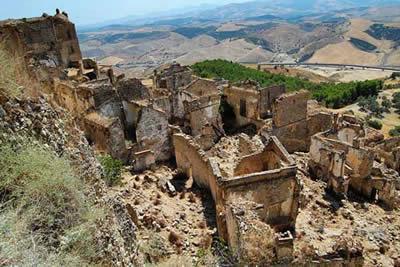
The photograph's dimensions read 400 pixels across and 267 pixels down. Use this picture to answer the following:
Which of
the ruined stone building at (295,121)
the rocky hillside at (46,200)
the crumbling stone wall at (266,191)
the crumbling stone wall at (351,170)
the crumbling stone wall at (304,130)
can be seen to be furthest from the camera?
the crumbling stone wall at (304,130)

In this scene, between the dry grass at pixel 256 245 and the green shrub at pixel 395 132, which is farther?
the green shrub at pixel 395 132

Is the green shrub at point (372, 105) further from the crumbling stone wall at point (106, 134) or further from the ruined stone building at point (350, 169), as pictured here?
the crumbling stone wall at point (106, 134)

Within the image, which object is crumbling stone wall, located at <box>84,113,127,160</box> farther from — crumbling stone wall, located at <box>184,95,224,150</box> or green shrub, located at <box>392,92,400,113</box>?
green shrub, located at <box>392,92,400,113</box>

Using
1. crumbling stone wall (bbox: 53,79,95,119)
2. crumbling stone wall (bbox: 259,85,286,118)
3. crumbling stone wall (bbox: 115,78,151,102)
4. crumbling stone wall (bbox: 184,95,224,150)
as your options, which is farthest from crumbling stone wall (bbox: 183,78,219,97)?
crumbling stone wall (bbox: 53,79,95,119)

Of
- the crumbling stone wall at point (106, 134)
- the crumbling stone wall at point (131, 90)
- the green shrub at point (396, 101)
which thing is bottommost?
the green shrub at point (396, 101)

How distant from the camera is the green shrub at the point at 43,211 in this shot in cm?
525

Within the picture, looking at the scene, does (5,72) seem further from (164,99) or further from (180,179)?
(164,99)

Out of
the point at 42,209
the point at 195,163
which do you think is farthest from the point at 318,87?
the point at 42,209

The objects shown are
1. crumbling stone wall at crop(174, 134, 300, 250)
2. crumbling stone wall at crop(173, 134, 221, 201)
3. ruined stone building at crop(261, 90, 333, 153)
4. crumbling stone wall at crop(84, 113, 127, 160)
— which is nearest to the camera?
crumbling stone wall at crop(174, 134, 300, 250)

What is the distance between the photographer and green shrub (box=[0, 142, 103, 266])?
525cm

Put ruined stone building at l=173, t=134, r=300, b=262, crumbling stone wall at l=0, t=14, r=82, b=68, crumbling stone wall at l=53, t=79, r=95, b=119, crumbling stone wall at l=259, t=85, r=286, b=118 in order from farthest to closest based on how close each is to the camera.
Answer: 1. crumbling stone wall at l=0, t=14, r=82, b=68
2. crumbling stone wall at l=259, t=85, r=286, b=118
3. crumbling stone wall at l=53, t=79, r=95, b=119
4. ruined stone building at l=173, t=134, r=300, b=262

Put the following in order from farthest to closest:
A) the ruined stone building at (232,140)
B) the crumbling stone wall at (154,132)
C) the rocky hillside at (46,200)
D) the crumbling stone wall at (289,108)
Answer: the crumbling stone wall at (289,108) → the crumbling stone wall at (154,132) → the ruined stone building at (232,140) → the rocky hillside at (46,200)

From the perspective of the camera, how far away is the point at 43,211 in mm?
5852

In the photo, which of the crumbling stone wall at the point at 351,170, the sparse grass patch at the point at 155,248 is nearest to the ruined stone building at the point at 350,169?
the crumbling stone wall at the point at 351,170
